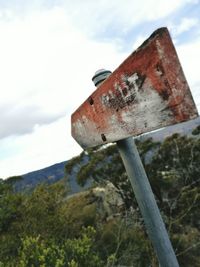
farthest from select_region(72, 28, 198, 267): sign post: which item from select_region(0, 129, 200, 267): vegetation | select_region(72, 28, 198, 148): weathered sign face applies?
select_region(0, 129, 200, 267): vegetation

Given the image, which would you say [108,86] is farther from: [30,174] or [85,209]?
[30,174]

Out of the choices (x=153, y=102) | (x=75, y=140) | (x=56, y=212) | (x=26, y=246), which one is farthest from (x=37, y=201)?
(x=153, y=102)

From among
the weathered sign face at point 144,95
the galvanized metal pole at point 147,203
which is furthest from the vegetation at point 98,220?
the weathered sign face at point 144,95

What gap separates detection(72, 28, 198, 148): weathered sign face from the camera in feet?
2.39

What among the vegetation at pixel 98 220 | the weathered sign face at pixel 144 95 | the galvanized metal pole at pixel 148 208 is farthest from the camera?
the vegetation at pixel 98 220

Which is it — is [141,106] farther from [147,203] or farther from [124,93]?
[147,203]

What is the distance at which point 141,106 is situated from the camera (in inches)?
34.4

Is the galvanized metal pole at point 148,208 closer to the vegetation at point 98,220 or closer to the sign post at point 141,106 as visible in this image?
the sign post at point 141,106

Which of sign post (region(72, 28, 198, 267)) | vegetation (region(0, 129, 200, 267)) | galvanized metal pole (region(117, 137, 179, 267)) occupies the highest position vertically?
sign post (region(72, 28, 198, 267))

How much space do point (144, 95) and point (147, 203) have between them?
0.42 metres

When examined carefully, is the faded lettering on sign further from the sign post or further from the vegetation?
the vegetation

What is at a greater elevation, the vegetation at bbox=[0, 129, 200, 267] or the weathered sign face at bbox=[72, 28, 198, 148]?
the weathered sign face at bbox=[72, 28, 198, 148]

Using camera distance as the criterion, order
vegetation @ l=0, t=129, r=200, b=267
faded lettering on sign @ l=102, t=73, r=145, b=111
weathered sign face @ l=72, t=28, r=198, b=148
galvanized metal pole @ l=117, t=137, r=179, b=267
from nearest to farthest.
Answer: weathered sign face @ l=72, t=28, r=198, b=148, faded lettering on sign @ l=102, t=73, r=145, b=111, galvanized metal pole @ l=117, t=137, r=179, b=267, vegetation @ l=0, t=129, r=200, b=267

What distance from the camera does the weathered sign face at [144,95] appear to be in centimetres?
73
